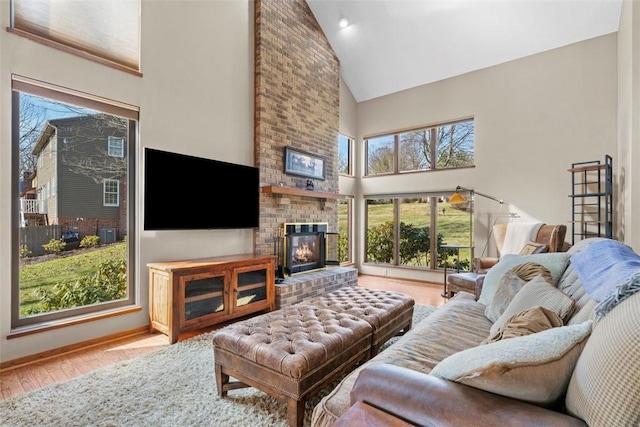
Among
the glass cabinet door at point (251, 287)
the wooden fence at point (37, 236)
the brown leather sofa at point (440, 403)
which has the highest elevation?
the wooden fence at point (37, 236)

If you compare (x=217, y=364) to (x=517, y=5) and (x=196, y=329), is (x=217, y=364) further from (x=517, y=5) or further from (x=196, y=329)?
(x=517, y=5)

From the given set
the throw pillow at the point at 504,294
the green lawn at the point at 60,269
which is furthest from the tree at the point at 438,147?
the green lawn at the point at 60,269

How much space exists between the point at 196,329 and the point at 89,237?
138 centimetres

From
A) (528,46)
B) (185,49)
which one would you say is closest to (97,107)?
(185,49)

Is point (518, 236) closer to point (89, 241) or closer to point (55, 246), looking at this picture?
point (89, 241)

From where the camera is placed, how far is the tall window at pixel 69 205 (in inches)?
99.3

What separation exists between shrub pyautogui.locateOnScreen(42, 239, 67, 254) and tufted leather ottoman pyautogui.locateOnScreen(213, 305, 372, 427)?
194 centimetres

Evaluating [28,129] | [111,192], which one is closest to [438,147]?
[111,192]

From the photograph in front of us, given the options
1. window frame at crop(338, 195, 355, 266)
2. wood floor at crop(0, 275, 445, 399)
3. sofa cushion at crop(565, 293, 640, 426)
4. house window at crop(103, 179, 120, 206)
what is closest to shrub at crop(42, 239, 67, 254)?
house window at crop(103, 179, 120, 206)

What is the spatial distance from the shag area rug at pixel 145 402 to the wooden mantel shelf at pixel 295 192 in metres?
2.50

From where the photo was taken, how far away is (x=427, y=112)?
226 inches

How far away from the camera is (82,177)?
9.40ft

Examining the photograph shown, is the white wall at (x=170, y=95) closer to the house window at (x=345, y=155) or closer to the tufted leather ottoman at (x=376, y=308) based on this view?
the tufted leather ottoman at (x=376, y=308)

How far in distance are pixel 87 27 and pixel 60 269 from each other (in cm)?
228
